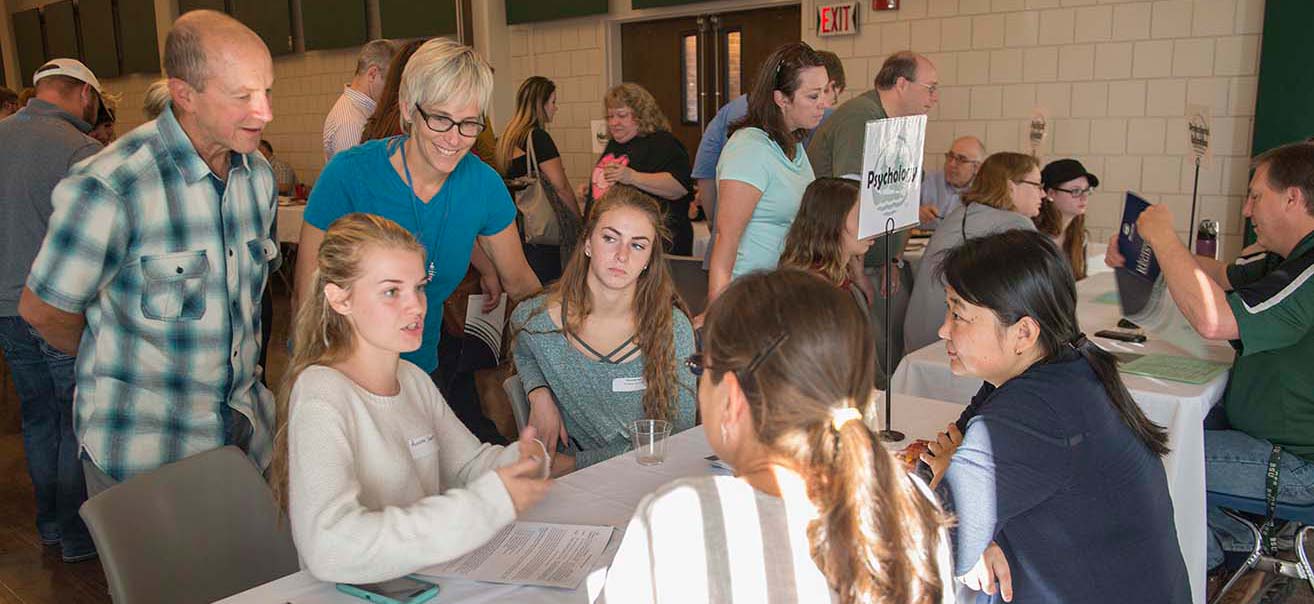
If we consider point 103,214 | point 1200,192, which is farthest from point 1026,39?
point 103,214

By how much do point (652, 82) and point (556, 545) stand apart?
636 cm

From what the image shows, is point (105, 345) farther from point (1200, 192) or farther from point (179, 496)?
point (1200, 192)

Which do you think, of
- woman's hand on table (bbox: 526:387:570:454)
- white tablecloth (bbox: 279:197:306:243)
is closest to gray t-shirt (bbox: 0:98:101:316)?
woman's hand on table (bbox: 526:387:570:454)

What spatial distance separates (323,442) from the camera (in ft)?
4.92

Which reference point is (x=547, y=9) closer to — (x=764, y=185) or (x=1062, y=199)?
(x=1062, y=199)

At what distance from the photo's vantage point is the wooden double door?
22.3 ft

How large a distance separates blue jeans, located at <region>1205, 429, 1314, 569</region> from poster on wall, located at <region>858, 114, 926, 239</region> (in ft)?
3.49

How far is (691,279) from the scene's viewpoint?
4305 millimetres

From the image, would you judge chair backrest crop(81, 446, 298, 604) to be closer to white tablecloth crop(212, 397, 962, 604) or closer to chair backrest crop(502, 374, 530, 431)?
white tablecloth crop(212, 397, 962, 604)

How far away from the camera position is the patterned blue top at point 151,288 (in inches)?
72.9

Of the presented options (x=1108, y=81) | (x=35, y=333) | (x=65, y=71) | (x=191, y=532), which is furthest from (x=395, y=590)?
(x=1108, y=81)

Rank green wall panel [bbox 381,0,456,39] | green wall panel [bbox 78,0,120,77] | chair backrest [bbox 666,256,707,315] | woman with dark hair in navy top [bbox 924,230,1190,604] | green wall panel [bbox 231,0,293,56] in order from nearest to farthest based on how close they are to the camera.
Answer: woman with dark hair in navy top [bbox 924,230,1190,604] < chair backrest [bbox 666,256,707,315] < green wall panel [bbox 381,0,456,39] < green wall panel [bbox 231,0,293,56] < green wall panel [bbox 78,0,120,77]

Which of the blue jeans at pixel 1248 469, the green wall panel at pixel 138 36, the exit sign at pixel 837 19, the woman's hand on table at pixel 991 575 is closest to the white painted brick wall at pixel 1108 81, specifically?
the exit sign at pixel 837 19

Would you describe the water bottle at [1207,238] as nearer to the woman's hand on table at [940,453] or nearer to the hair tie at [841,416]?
the woman's hand on table at [940,453]
